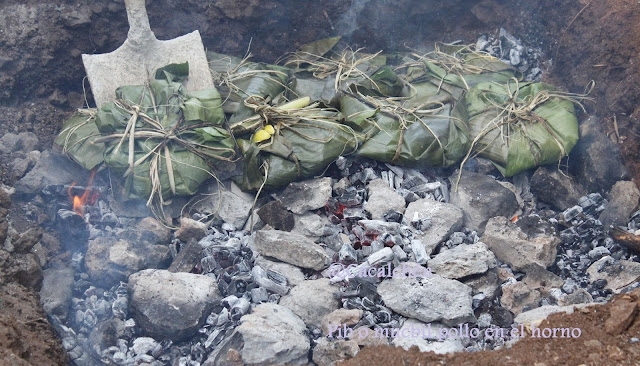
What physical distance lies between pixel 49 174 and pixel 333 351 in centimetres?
274

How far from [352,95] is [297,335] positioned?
225cm

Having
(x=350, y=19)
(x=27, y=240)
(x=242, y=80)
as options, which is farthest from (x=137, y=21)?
(x=350, y=19)

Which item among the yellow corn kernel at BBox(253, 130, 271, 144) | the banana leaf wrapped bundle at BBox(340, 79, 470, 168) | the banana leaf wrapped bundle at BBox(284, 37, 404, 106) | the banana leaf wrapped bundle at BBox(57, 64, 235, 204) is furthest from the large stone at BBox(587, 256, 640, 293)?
the banana leaf wrapped bundle at BBox(57, 64, 235, 204)

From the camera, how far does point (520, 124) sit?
4.69 m

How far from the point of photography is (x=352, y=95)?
15.9ft

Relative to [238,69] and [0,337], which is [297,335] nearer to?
[0,337]

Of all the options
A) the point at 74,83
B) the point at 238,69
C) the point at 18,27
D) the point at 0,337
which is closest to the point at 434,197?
the point at 238,69

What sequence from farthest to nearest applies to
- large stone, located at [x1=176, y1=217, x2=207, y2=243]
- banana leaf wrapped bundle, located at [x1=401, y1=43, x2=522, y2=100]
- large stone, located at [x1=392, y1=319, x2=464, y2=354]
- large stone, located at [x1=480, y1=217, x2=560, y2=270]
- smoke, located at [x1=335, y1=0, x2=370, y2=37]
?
smoke, located at [x1=335, y1=0, x2=370, y2=37], banana leaf wrapped bundle, located at [x1=401, y1=43, x2=522, y2=100], large stone, located at [x1=176, y1=217, x2=207, y2=243], large stone, located at [x1=480, y1=217, x2=560, y2=270], large stone, located at [x1=392, y1=319, x2=464, y2=354]

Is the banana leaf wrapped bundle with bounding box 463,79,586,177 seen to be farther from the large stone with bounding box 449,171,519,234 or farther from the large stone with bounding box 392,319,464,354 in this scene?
the large stone with bounding box 392,319,464,354

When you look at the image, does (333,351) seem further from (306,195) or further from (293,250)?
(306,195)

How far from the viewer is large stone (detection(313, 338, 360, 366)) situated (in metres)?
3.27

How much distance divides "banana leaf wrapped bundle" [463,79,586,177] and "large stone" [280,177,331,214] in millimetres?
1255

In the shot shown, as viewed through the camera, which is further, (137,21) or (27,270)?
(137,21)

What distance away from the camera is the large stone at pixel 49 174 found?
14.4 feet
